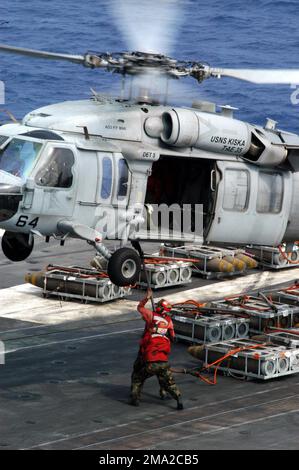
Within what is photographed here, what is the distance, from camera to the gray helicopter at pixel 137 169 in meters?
22.2

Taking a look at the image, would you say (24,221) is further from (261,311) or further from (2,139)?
(261,311)

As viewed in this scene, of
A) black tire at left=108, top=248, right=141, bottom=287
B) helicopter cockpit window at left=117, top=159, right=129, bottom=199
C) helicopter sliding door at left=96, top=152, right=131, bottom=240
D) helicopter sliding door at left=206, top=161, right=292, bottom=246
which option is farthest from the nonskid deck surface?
helicopter cockpit window at left=117, top=159, right=129, bottom=199

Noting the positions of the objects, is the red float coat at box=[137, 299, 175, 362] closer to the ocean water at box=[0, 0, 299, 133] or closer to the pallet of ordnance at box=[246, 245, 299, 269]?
the pallet of ordnance at box=[246, 245, 299, 269]

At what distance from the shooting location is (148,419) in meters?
22.1

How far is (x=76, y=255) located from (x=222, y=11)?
38938mm

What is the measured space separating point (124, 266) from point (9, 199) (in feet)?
8.47

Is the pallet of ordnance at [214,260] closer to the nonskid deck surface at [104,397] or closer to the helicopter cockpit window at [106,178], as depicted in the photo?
the nonskid deck surface at [104,397]

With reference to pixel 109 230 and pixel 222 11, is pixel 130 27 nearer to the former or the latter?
pixel 109 230

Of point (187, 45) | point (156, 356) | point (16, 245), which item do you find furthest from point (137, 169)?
point (187, 45)

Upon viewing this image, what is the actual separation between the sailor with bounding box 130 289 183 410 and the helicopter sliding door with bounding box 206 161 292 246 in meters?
2.77

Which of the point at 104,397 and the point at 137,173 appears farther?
the point at 104,397

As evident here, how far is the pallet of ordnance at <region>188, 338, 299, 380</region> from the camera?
2470cm

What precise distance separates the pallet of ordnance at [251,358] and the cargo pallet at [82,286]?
Result: 17.7 ft

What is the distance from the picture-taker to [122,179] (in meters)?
23.2
